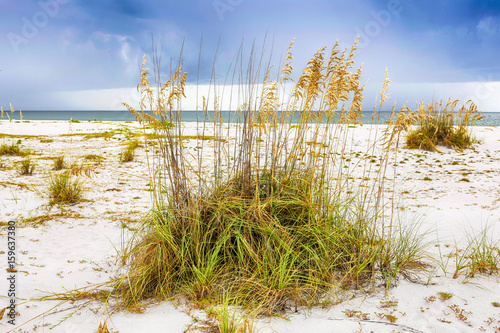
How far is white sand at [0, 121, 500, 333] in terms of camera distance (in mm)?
2215

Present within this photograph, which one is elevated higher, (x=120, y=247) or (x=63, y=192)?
(x=63, y=192)

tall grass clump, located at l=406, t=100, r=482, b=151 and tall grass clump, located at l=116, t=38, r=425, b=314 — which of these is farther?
tall grass clump, located at l=406, t=100, r=482, b=151

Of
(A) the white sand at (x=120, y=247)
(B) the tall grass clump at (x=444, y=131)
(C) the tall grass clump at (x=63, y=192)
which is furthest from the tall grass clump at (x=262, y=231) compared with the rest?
(B) the tall grass clump at (x=444, y=131)

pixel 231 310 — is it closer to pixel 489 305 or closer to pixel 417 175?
pixel 489 305

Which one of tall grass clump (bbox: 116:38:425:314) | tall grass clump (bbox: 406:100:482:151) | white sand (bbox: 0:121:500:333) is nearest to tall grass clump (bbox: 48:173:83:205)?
white sand (bbox: 0:121:500:333)

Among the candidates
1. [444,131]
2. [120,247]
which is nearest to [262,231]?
[120,247]

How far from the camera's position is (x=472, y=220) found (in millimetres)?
4293

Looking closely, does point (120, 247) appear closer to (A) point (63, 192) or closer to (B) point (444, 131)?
(A) point (63, 192)

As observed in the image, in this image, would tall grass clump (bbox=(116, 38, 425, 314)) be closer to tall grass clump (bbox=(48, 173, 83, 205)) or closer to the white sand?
the white sand

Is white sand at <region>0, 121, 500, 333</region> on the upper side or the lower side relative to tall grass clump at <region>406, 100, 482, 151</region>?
lower

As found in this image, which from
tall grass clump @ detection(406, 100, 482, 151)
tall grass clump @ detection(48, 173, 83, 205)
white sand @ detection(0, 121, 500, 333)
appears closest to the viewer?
white sand @ detection(0, 121, 500, 333)

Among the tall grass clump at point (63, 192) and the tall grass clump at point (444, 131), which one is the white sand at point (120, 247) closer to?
the tall grass clump at point (63, 192)

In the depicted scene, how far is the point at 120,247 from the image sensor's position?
356 centimetres

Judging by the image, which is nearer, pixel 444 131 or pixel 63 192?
pixel 63 192
